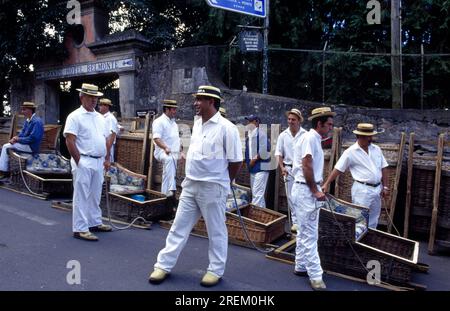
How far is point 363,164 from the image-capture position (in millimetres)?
6012

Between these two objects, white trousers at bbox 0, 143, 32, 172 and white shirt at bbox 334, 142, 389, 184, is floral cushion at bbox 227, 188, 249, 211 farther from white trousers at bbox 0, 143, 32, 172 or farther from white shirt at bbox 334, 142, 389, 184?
white trousers at bbox 0, 143, 32, 172

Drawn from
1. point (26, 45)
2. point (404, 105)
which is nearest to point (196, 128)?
point (404, 105)

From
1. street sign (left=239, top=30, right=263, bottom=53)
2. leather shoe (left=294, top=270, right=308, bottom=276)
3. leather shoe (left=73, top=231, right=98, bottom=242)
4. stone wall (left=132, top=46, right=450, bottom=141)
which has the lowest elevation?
leather shoe (left=294, top=270, right=308, bottom=276)

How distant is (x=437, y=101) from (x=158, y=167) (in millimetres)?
6733

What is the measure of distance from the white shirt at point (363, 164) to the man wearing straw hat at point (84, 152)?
347cm

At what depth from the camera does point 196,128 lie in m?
4.55

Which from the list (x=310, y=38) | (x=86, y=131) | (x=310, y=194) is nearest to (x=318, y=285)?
(x=310, y=194)

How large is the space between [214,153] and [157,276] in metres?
1.41

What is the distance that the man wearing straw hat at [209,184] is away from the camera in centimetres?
431

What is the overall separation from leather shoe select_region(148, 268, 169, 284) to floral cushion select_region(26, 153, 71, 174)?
5817 mm

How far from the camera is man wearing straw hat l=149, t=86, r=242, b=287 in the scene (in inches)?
170

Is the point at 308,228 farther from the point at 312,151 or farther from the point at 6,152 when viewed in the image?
the point at 6,152

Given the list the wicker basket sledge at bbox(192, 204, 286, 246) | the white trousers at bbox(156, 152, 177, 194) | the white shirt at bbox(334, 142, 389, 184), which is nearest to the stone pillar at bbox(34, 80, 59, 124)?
the white trousers at bbox(156, 152, 177, 194)
